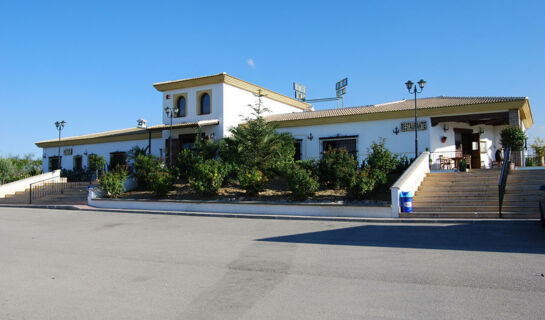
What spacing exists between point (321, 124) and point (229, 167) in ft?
20.8

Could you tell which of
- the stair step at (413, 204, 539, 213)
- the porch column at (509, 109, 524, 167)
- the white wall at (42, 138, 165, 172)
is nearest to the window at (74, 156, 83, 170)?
the white wall at (42, 138, 165, 172)

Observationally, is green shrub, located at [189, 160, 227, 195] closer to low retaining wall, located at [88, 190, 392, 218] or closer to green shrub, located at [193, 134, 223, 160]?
low retaining wall, located at [88, 190, 392, 218]

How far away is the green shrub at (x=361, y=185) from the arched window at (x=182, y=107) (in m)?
14.3

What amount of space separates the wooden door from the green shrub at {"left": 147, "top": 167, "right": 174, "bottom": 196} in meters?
15.5

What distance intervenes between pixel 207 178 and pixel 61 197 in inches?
407

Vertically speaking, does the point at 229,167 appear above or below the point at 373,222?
above

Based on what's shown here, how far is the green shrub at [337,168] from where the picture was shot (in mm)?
14903

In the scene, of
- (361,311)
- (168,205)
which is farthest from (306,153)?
(361,311)

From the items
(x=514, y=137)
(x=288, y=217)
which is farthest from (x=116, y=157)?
(x=514, y=137)

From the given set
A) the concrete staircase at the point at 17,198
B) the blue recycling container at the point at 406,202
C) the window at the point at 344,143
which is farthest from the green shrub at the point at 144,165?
the blue recycling container at the point at 406,202

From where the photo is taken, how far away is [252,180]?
16.3m

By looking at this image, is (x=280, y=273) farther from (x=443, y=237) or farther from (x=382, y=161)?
(x=382, y=161)

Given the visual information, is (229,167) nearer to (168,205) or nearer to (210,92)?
(168,205)

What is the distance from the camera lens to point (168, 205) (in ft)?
54.2
